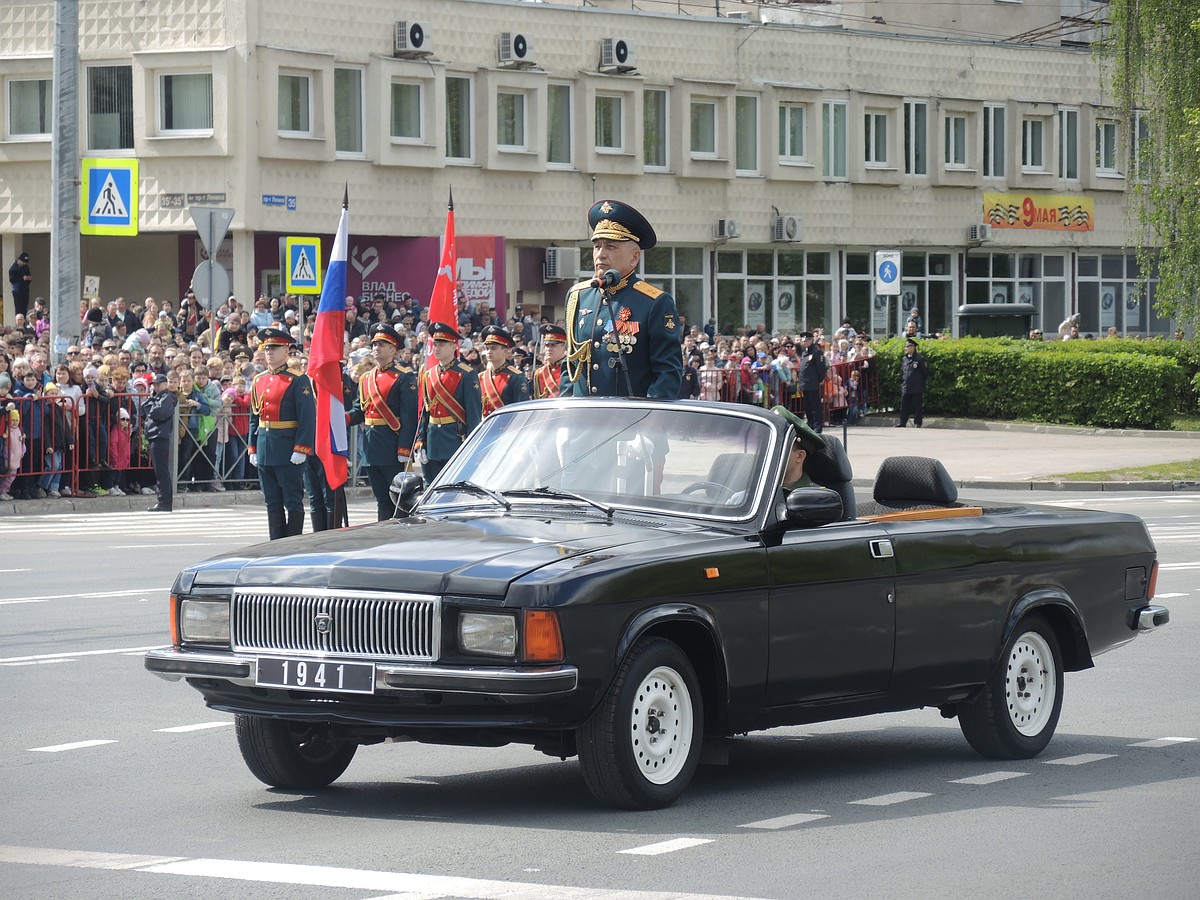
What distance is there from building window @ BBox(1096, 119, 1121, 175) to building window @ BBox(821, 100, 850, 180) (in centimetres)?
1008

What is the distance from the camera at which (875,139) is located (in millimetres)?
57688

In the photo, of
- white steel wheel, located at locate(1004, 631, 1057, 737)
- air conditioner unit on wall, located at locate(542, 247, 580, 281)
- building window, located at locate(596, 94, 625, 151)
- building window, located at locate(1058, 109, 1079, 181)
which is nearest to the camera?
white steel wheel, located at locate(1004, 631, 1057, 737)

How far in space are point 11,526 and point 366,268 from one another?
23.2 meters

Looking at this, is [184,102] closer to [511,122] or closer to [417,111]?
[417,111]

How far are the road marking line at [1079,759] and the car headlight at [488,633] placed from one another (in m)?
2.97

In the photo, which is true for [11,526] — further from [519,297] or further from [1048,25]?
[1048,25]

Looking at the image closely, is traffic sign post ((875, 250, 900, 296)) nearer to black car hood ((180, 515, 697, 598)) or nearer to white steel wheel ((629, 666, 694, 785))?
black car hood ((180, 515, 697, 598))

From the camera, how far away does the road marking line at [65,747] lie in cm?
953

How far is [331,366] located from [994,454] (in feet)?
61.7

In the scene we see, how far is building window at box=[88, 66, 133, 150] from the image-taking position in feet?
145

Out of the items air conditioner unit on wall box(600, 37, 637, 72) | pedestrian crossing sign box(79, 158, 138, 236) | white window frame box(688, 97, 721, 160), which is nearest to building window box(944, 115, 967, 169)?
white window frame box(688, 97, 721, 160)

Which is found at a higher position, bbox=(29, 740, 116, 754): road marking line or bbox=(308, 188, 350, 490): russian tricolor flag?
bbox=(308, 188, 350, 490): russian tricolor flag

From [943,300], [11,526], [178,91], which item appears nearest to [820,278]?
[943,300]

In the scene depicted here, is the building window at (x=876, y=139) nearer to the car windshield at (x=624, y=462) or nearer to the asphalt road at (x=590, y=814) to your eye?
the asphalt road at (x=590, y=814)
